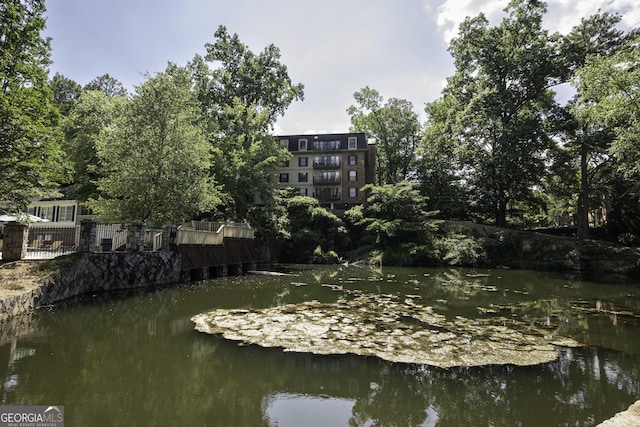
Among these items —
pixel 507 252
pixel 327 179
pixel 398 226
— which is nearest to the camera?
pixel 507 252

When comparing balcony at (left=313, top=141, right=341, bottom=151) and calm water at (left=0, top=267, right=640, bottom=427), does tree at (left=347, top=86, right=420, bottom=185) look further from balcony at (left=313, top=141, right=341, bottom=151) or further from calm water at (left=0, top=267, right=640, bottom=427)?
calm water at (left=0, top=267, right=640, bottom=427)

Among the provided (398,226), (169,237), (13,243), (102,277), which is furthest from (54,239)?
(398,226)

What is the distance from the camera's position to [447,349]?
7293 mm

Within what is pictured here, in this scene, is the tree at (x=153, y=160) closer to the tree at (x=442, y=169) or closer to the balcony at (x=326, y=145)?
the tree at (x=442, y=169)

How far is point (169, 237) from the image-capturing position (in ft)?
57.5

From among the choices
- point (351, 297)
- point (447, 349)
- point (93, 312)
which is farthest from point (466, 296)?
point (93, 312)

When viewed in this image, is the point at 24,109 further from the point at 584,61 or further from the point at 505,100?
the point at 584,61

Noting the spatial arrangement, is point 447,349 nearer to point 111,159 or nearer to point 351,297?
point 351,297

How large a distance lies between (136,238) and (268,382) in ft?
42.0

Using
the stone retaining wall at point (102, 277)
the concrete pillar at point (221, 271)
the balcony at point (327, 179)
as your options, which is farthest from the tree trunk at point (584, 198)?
the stone retaining wall at point (102, 277)

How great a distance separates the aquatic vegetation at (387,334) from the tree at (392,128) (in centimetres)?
3736

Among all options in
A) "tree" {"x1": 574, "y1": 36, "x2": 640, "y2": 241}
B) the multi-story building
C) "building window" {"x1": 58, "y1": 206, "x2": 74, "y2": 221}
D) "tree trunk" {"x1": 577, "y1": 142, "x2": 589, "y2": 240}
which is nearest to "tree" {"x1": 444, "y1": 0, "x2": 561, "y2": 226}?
"tree trunk" {"x1": 577, "y1": 142, "x2": 589, "y2": 240}

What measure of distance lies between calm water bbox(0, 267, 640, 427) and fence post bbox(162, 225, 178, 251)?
24.5 feet

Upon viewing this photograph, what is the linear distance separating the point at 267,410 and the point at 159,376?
89.9 inches
